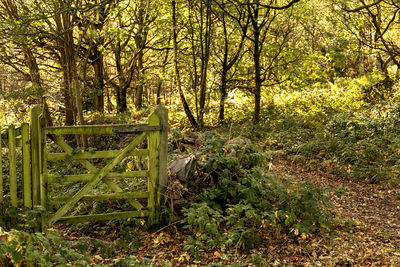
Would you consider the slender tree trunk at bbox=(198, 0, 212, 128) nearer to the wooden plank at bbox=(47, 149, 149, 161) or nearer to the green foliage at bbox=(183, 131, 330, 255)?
the green foliage at bbox=(183, 131, 330, 255)

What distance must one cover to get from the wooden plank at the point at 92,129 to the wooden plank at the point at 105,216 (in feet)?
4.14

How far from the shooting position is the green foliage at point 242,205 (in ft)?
15.6

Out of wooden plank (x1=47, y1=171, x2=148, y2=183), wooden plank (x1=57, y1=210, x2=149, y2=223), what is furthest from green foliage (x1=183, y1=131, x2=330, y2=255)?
wooden plank (x1=47, y1=171, x2=148, y2=183)

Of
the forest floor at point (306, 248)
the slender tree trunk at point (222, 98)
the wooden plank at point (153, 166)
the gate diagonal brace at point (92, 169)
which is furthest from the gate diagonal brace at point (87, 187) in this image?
the slender tree trunk at point (222, 98)

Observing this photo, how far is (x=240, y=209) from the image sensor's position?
16.2 ft

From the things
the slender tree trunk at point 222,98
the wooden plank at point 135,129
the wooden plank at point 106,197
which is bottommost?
the wooden plank at point 106,197

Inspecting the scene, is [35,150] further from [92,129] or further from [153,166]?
[153,166]

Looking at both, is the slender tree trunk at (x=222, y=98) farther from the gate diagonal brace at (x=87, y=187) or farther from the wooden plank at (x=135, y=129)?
the gate diagonal brace at (x=87, y=187)

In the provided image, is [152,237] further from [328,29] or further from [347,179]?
[328,29]

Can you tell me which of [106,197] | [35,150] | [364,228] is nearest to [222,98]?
[364,228]

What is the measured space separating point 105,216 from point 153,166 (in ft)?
3.41

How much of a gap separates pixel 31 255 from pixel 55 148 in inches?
333

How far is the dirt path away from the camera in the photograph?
14.3ft

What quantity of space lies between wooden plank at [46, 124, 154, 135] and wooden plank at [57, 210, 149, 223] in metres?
1.26
